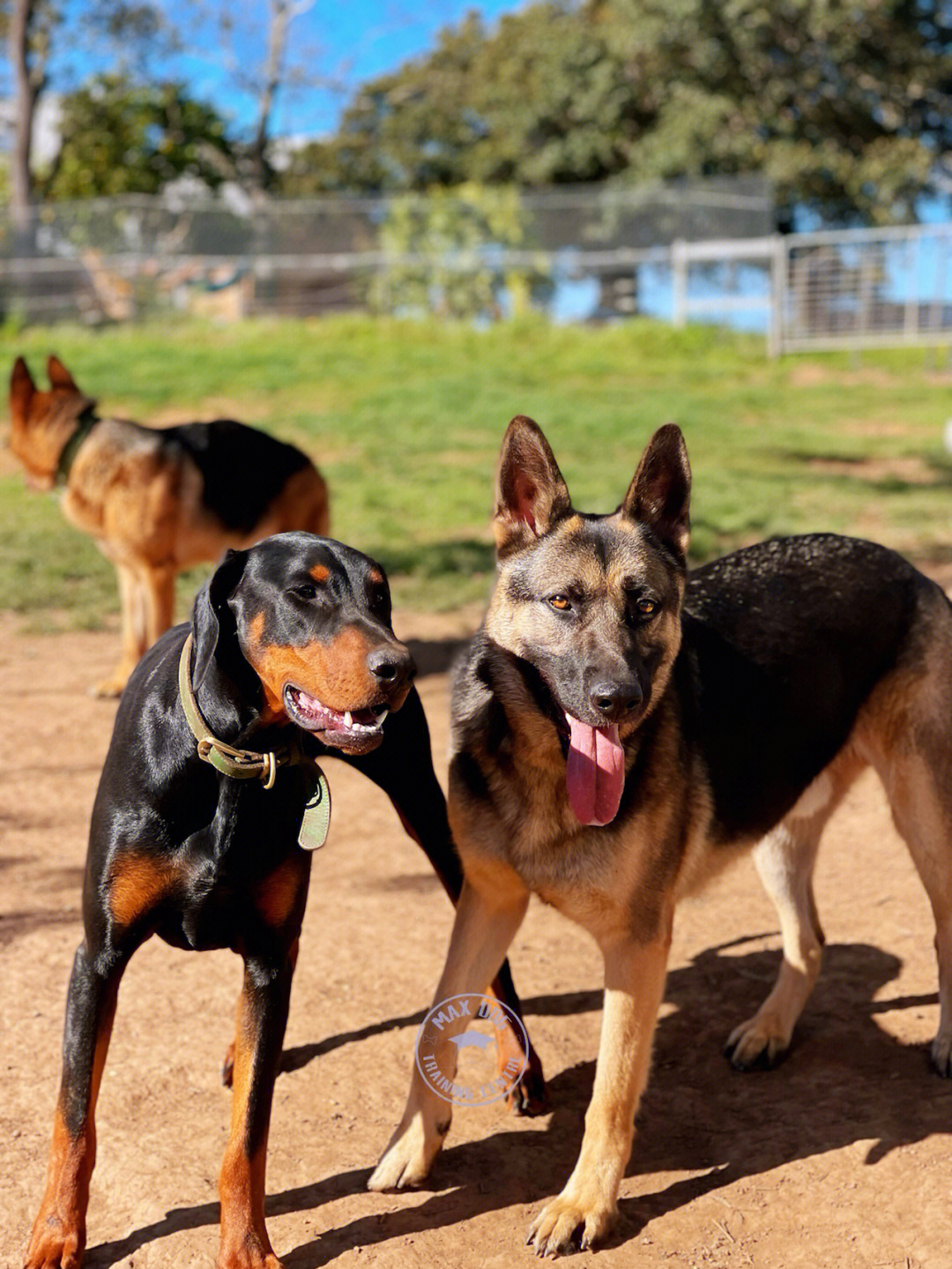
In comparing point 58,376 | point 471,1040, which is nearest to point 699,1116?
point 471,1040

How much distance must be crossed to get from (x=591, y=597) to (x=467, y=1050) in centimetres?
168

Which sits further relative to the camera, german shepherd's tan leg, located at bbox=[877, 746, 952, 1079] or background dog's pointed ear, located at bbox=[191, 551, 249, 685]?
german shepherd's tan leg, located at bbox=[877, 746, 952, 1079]

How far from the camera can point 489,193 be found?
78.4 ft

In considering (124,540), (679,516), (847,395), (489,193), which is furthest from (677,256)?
(679,516)

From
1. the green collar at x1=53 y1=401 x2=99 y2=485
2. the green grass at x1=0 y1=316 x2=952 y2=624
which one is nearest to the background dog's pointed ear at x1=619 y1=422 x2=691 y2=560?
the green collar at x1=53 y1=401 x2=99 y2=485

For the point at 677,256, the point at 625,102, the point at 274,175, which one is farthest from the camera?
the point at 274,175

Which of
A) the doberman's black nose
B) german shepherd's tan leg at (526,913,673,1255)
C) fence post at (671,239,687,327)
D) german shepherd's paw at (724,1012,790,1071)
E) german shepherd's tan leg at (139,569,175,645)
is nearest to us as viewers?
the doberman's black nose

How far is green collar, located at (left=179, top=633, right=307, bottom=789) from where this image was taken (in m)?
2.91

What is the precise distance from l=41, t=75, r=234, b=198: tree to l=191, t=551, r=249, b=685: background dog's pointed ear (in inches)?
1156

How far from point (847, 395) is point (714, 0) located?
13.0 meters

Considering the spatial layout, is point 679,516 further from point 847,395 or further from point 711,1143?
point 847,395

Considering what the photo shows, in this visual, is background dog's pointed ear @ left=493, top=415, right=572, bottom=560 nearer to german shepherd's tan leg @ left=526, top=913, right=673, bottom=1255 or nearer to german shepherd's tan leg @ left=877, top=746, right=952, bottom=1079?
german shepherd's tan leg @ left=526, top=913, right=673, bottom=1255

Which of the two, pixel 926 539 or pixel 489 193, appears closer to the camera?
pixel 926 539

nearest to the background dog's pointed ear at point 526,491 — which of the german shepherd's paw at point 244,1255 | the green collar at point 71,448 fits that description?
the german shepherd's paw at point 244,1255
